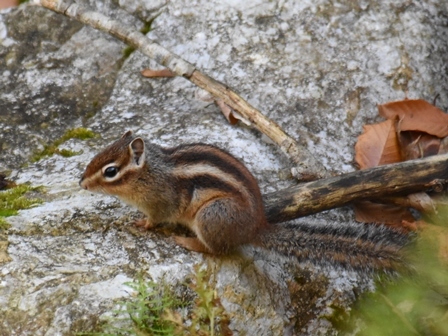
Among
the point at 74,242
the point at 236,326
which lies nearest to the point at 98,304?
the point at 74,242

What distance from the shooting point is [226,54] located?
5.34 metres

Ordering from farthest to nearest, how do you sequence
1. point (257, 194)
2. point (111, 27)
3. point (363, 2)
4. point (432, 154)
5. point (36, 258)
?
1. point (363, 2)
2. point (111, 27)
3. point (432, 154)
4. point (257, 194)
5. point (36, 258)

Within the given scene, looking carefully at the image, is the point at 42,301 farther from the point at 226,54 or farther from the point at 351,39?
the point at 351,39

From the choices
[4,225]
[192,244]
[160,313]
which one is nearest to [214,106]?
[192,244]

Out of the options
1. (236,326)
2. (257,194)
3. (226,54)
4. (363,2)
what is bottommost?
(236,326)

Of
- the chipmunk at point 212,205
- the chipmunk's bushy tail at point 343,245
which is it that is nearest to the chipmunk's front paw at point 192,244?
the chipmunk at point 212,205

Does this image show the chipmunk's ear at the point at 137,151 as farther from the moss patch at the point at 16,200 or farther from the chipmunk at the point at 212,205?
the moss patch at the point at 16,200

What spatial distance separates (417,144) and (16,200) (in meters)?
2.58

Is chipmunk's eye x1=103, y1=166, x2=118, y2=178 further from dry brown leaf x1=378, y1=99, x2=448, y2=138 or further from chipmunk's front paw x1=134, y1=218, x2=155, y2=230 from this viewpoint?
dry brown leaf x1=378, y1=99, x2=448, y2=138

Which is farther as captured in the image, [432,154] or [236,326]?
[432,154]

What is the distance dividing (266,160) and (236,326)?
134 cm

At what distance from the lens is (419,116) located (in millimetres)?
4844

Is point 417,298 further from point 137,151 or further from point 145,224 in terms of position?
point 137,151

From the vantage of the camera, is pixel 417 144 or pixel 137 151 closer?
pixel 137 151
